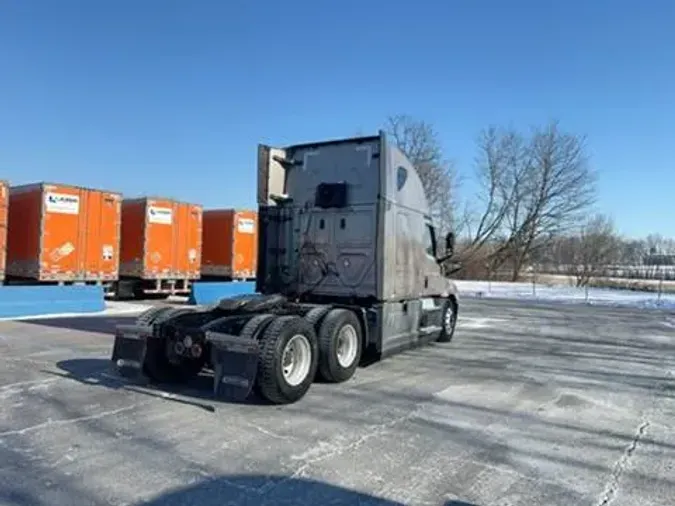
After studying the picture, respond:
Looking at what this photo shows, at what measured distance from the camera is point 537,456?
5359 mm

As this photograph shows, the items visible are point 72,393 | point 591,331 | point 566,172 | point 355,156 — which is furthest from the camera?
point 566,172

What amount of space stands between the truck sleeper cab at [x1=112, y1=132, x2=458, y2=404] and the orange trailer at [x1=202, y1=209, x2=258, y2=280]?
13.3 meters

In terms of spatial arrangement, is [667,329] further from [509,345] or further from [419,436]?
[419,436]

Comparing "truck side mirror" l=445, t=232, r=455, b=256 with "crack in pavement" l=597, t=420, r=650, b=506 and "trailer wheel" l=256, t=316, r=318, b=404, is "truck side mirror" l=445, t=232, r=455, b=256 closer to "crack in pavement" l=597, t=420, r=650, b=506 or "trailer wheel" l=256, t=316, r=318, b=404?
"trailer wheel" l=256, t=316, r=318, b=404

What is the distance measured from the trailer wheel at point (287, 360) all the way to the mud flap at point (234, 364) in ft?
0.46

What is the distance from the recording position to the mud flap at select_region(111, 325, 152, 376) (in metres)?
7.60

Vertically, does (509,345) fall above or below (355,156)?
below

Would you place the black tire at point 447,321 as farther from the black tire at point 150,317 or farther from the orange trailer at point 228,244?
the orange trailer at point 228,244

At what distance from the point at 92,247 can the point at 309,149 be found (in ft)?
35.5

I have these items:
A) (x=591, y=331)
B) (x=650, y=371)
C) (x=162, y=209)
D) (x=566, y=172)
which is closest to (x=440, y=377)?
(x=650, y=371)

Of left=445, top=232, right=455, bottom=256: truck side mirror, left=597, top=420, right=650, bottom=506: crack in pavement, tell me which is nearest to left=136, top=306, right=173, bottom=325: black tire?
left=597, top=420, right=650, bottom=506: crack in pavement

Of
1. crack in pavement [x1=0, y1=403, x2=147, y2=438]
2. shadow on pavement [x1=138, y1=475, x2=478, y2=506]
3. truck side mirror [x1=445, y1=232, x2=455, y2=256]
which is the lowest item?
shadow on pavement [x1=138, y1=475, x2=478, y2=506]

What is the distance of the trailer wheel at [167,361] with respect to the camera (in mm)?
7645

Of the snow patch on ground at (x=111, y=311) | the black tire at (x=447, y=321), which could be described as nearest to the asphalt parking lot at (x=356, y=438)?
the black tire at (x=447, y=321)
